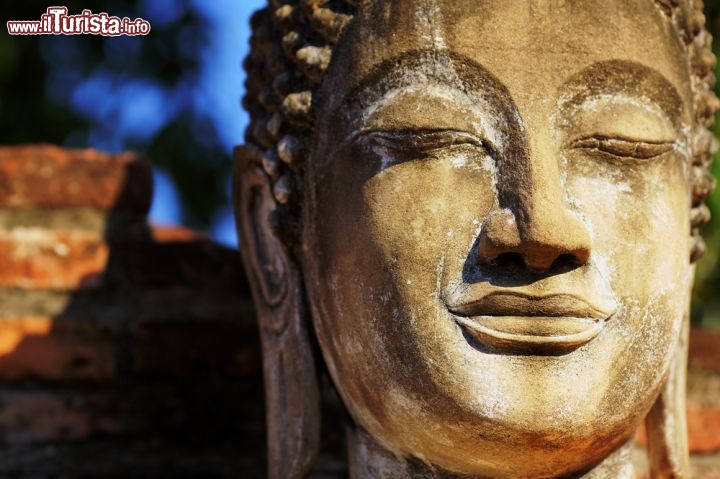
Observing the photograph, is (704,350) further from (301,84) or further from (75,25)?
(75,25)

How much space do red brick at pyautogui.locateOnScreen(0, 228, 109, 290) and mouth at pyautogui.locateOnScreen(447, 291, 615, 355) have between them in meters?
0.87

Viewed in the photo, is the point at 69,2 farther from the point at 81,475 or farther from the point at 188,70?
the point at 81,475

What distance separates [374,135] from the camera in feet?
3.99

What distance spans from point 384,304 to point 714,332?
3.53ft

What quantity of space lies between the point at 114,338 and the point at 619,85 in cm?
101

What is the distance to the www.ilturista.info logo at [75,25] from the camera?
1.70 m

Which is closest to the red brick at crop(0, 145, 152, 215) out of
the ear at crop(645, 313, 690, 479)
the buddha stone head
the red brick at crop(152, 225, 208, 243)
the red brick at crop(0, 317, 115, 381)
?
the red brick at crop(152, 225, 208, 243)

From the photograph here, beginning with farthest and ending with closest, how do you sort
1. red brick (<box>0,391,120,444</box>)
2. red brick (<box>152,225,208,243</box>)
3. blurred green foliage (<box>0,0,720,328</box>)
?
1. blurred green foliage (<box>0,0,720,328</box>)
2. red brick (<box>152,225,208,243</box>)
3. red brick (<box>0,391,120,444</box>)

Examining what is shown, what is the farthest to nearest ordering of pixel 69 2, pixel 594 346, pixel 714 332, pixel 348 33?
pixel 69 2, pixel 714 332, pixel 348 33, pixel 594 346

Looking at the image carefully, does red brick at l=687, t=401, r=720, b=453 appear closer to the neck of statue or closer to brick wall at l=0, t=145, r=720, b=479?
brick wall at l=0, t=145, r=720, b=479

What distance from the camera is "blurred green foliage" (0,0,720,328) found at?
3400 mm

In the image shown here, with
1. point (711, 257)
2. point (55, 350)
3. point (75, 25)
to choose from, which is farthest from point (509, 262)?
Result: point (711, 257)

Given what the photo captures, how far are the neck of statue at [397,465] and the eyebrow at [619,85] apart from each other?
479 millimetres

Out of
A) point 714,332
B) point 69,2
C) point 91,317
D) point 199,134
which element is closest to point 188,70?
point 199,134
